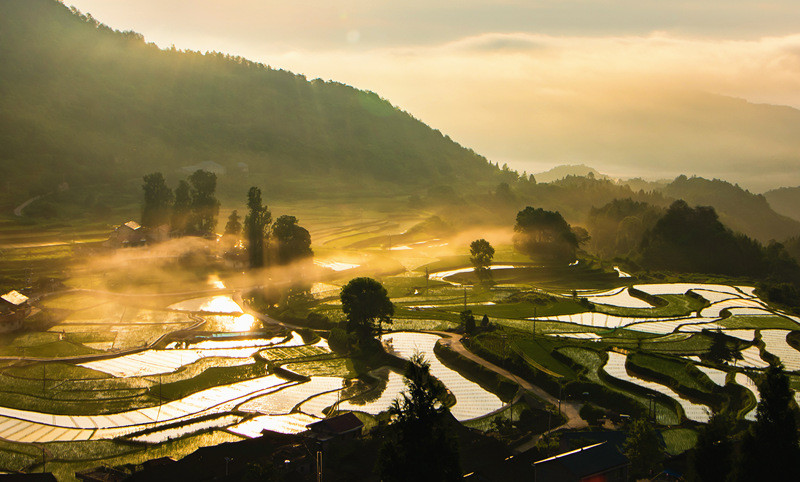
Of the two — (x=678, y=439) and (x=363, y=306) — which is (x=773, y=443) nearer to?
(x=678, y=439)

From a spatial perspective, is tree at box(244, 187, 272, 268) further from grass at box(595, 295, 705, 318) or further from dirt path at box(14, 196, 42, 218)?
dirt path at box(14, 196, 42, 218)

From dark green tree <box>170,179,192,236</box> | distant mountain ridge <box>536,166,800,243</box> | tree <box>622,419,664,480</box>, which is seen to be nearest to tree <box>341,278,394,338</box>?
tree <box>622,419,664,480</box>

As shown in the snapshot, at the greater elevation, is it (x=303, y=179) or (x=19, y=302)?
(x=303, y=179)

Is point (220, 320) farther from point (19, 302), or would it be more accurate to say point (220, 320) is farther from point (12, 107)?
point (12, 107)

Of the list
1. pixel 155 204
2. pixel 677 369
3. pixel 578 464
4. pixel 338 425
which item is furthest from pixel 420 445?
pixel 155 204

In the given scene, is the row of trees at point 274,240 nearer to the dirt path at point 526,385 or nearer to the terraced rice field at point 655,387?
the dirt path at point 526,385

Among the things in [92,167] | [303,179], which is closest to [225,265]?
[92,167]
